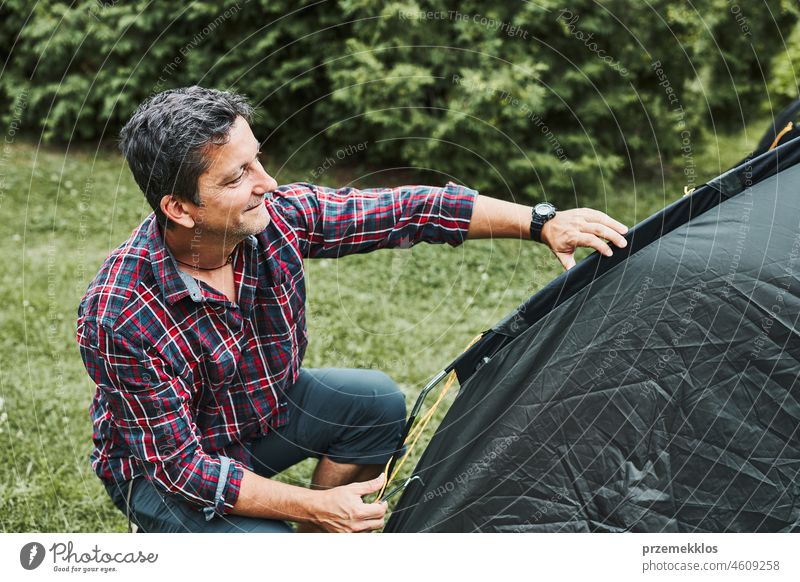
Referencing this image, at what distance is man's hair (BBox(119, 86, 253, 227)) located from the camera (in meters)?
1.83

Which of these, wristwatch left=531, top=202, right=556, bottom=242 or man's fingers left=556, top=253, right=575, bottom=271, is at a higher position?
wristwatch left=531, top=202, right=556, bottom=242

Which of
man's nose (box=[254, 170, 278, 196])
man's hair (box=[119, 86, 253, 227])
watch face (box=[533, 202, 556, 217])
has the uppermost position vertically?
man's hair (box=[119, 86, 253, 227])

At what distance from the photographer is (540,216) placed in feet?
6.69

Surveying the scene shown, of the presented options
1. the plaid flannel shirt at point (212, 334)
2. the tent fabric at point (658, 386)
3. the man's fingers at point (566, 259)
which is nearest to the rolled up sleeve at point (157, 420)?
the plaid flannel shirt at point (212, 334)

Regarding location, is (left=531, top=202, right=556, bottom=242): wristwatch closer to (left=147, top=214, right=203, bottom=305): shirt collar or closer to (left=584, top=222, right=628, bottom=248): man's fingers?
(left=584, top=222, right=628, bottom=248): man's fingers

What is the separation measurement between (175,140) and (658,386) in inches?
49.7

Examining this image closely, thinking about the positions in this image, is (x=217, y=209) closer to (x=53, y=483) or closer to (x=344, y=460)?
(x=344, y=460)

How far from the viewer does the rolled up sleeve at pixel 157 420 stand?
5.98 feet

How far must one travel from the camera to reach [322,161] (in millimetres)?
5754

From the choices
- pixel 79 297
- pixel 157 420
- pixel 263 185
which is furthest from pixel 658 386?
pixel 79 297

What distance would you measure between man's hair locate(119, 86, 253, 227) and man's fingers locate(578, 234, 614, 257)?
0.89 metres

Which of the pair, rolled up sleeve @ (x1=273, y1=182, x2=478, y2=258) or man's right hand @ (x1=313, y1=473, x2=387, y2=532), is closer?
man's right hand @ (x1=313, y1=473, x2=387, y2=532)

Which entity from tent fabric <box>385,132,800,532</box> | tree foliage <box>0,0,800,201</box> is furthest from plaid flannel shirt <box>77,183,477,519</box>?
tree foliage <box>0,0,800,201</box>

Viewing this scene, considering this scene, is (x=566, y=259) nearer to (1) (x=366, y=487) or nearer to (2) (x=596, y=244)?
(2) (x=596, y=244)
